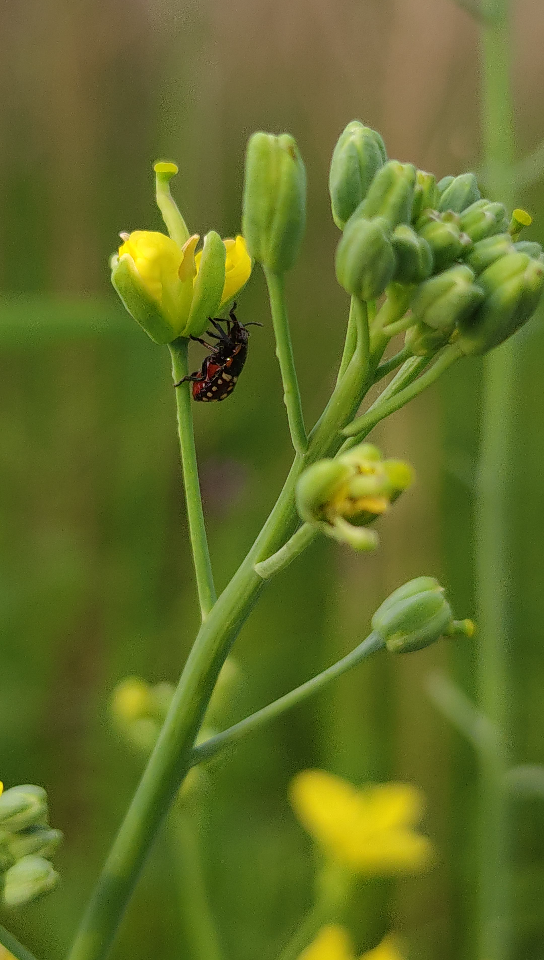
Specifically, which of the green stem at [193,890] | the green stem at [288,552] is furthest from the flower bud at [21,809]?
the green stem at [193,890]

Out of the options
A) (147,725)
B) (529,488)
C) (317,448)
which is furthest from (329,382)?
(317,448)

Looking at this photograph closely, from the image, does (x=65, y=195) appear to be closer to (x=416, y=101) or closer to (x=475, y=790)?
(x=416, y=101)

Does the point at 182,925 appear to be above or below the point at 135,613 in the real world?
below

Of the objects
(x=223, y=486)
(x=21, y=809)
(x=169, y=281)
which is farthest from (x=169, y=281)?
(x=223, y=486)

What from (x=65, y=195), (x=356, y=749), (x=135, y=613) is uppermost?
(x=65, y=195)

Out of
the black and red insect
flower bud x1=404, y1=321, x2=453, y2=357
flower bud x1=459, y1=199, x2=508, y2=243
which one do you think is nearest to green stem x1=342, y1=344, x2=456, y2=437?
flower bud x1=404, y1=321, x2=453, y2=357

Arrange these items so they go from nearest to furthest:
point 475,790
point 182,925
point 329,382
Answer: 1. point 182,925
2. point 475,790
3. point 329,382

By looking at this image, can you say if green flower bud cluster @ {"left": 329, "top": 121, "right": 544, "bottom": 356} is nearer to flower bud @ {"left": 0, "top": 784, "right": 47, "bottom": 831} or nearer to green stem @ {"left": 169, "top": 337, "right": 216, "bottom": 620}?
green stem @ {"left": 169, "top": 337, "right": 216, "bottom": 620}

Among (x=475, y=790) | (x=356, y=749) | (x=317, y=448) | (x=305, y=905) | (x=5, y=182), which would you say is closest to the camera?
(x=317, y=448)
